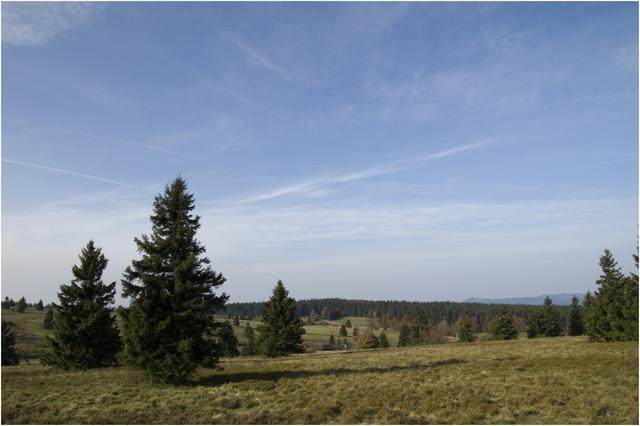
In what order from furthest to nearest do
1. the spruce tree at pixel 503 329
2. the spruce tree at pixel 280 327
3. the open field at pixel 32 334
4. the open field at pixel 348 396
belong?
the open field at pixel 32 334 < the spruce tree at pixel 503 329 < the spruce tree at pixel 280 327 < the open field at pixel 348 396

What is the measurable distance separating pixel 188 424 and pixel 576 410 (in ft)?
47.1

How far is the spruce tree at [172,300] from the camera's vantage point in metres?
20.7

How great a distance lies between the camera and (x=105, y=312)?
31.1m

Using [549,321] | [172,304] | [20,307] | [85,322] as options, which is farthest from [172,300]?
[20,307]

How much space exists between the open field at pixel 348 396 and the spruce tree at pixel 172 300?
1.50 meters

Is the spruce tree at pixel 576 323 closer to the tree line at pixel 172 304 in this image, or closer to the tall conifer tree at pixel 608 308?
the tall conifer tree at pixel 608 308

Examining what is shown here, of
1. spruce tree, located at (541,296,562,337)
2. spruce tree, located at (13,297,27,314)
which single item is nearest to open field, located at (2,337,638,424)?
spruce tree, located at (541,296,562,337)

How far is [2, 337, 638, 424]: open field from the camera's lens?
1495 cm

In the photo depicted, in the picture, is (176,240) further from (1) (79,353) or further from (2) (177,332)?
(1) (79,353)

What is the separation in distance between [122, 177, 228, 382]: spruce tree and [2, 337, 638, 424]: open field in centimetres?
150

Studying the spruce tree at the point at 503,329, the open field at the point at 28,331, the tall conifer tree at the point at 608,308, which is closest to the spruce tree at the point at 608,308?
the tall conifer tree at the point at 608,308

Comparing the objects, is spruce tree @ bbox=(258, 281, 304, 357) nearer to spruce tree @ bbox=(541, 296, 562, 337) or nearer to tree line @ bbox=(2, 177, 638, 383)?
tree line @ bbox=(2, 177, 638, 383)

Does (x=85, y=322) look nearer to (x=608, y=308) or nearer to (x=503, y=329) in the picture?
(x=608, y=308)

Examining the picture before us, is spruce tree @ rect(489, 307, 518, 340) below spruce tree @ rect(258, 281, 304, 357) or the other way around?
below
